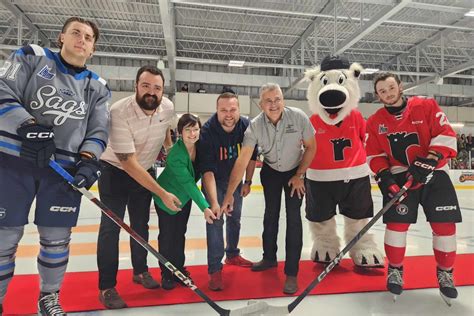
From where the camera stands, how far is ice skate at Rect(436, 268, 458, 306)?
1.87 meters

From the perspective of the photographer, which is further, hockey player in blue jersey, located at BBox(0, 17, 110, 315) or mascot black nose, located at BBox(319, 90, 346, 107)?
mascot black nose, located at BBox(319, 90, 346, 107)

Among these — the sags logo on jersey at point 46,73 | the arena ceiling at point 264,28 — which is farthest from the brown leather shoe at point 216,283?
the arena ceiling at point 264,28

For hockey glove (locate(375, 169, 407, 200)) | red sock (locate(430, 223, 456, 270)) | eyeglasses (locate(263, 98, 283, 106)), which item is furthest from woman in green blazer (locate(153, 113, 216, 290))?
red sock (locate(430, 223, 456, 270))

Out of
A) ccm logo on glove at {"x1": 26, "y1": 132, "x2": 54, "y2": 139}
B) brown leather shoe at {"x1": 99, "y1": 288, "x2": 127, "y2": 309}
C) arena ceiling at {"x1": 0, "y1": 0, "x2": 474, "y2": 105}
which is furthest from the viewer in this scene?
arena ceiling at {"x1": 0, "y1": 0, "x2": 474, "y2": 105}

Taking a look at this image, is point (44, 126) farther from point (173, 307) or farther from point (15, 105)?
point (173, 307)

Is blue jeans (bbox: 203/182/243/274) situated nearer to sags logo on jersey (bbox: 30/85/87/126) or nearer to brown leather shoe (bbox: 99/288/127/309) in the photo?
brown leather shoe (bbox: 99/288/127/309)

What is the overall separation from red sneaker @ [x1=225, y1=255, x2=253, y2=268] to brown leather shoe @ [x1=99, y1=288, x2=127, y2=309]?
0.94 meters

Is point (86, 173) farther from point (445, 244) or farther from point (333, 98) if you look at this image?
point (445, 244)

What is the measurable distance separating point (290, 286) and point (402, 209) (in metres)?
0.76

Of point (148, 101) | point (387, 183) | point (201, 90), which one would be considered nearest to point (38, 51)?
point (148, 101)

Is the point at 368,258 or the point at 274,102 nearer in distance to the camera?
the point at 274,102

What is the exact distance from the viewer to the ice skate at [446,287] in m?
1.87

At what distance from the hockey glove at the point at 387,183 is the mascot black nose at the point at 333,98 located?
1.72 ft

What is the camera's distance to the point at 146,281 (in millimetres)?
2133
